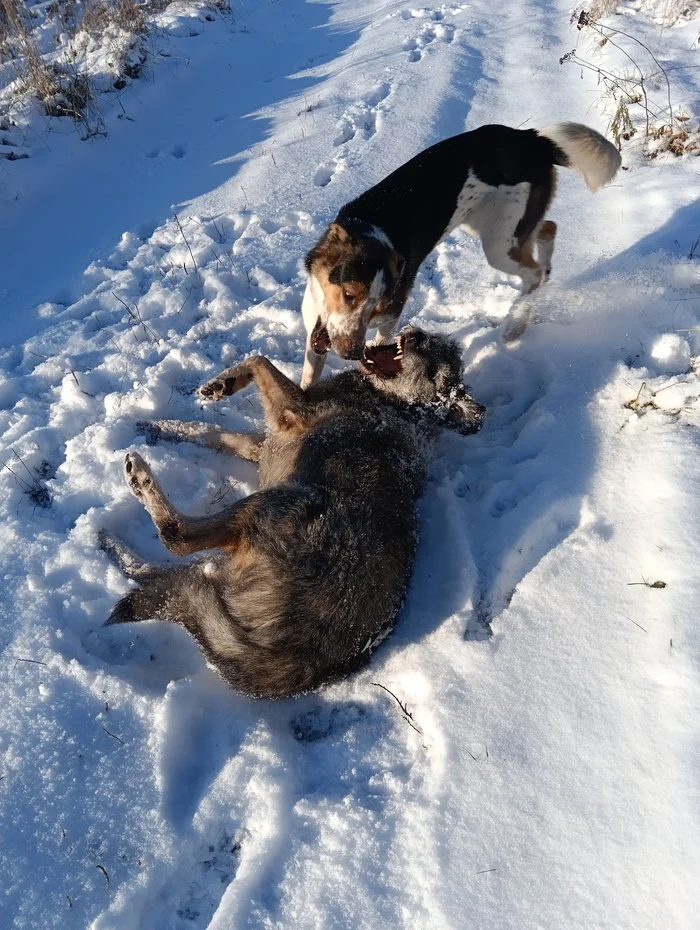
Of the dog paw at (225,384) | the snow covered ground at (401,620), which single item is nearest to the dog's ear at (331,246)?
the dog paw at (225,384)

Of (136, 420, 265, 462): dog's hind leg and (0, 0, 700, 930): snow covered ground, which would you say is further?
(136, 420, 265, 462): dog's hind leg

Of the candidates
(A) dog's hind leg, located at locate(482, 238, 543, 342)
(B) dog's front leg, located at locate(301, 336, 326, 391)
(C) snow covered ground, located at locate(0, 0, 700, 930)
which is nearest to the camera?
(C) snow covered ground, located at locate(0, 0, 700, 930)

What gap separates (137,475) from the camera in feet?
10.1

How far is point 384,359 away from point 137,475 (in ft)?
5.43

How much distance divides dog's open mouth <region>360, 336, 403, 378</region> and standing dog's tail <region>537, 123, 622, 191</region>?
2.21 metres

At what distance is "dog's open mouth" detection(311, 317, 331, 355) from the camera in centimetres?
374

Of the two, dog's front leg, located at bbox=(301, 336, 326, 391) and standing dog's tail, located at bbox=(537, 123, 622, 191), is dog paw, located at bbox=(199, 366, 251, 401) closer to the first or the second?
dog's front leg, located at bbox=(301, 336, 326, 391)

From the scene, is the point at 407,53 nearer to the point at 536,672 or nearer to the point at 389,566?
the point at 389,566

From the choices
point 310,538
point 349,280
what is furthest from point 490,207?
point 310,538

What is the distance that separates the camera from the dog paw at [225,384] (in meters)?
3.83

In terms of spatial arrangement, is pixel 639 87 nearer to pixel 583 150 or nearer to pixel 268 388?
pixel 583 150

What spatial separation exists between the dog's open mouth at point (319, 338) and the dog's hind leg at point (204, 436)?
700 mm

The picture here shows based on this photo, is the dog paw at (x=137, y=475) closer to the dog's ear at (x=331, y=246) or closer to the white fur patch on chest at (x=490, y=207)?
the dog's ear at (x=331, y=246)

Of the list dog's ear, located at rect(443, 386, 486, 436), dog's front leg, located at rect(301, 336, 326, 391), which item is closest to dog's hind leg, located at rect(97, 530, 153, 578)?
dog's front leg, located at rect(301, 336, 326, 391)
